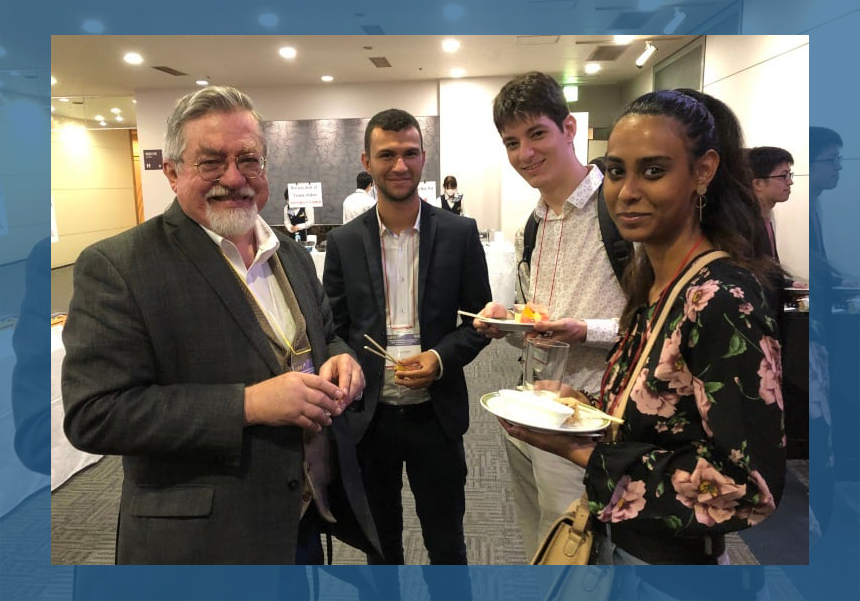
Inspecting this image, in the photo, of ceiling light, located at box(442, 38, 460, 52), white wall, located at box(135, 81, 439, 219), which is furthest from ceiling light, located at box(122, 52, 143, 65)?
ceiling light, located at box(442, 38, 460, 52)

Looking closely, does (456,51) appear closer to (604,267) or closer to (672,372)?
(604,267)

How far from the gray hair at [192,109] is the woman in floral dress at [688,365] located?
2.58 feet

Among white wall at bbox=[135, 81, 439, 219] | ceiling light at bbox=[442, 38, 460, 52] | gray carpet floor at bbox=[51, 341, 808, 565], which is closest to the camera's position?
gray carpet floor at bbox=[51, 341, 808, 565]

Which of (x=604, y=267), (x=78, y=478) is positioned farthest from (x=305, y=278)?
(x=78, y=478)

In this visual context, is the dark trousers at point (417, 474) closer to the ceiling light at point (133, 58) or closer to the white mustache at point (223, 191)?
the white mustache at point (223, 191)

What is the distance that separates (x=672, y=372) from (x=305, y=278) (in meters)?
0.90

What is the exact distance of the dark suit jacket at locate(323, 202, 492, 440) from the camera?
1825 mm

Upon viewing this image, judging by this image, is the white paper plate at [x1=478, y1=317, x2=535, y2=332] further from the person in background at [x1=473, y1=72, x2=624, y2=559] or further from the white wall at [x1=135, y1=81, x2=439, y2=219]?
the white wall at [x1=135, y1=81, x2=439, y2=219]

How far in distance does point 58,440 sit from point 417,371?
2.37 metres

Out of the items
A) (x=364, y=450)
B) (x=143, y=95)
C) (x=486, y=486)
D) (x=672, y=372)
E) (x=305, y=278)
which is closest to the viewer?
(x=672, y=372)

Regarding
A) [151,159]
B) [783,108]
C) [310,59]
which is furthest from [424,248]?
[151,159]

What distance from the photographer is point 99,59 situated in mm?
8117

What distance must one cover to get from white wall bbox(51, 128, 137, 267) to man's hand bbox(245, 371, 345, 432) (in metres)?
11.6

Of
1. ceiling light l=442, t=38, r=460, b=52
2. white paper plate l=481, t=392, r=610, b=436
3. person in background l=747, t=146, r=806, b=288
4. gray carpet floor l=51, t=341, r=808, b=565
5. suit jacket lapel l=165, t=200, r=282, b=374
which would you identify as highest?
ceiling light l=442, t=38, r=460, b=52
